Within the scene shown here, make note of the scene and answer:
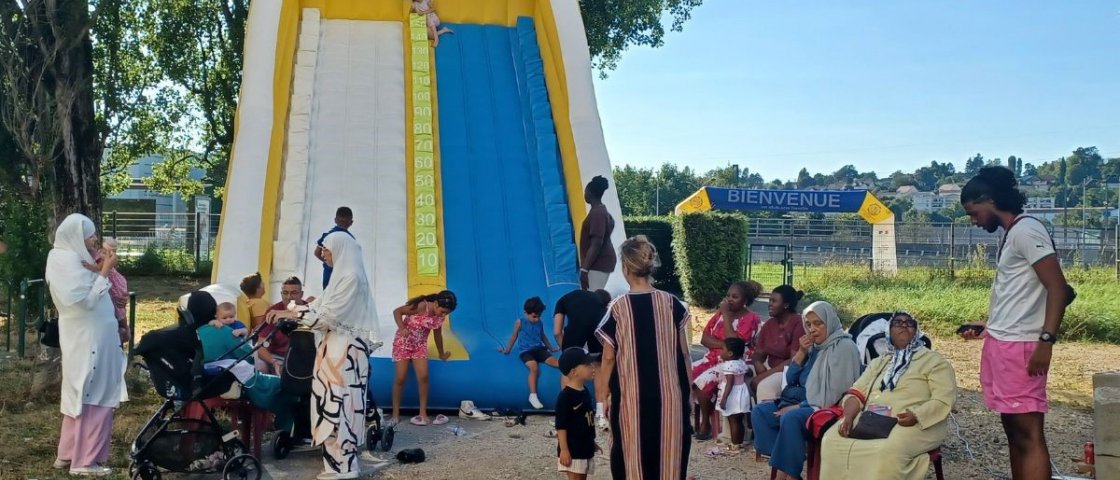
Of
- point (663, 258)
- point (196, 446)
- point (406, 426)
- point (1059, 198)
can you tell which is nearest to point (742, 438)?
point (406, 426)

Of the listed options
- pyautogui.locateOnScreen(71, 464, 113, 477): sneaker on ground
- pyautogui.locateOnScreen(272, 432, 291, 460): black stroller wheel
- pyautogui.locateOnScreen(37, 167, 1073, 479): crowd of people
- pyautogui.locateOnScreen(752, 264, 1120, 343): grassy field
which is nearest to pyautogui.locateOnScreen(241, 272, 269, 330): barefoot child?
pyautogui.locateOnScreen(37, 167, 1073, 479): crowd of people

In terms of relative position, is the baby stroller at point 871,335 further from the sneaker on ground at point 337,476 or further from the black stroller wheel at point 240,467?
the black stroller wheel at point 240,467

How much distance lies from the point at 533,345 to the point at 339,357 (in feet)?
7.06

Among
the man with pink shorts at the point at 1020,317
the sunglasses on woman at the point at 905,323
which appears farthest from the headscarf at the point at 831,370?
the man with pink shorts at the point at 1020,317

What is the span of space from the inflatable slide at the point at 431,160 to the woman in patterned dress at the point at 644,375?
10.7 ft

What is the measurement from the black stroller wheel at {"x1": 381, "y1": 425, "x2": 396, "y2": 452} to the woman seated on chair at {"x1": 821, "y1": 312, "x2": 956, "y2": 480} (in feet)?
8.82

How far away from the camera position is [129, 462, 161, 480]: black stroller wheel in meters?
5.32

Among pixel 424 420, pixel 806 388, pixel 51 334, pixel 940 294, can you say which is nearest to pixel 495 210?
pixel 424 420

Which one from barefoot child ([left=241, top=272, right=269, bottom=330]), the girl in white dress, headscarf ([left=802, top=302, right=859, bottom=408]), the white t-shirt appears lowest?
the girl in white dress

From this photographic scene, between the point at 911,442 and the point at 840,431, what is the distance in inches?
14.1

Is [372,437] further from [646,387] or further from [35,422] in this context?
[646,387]

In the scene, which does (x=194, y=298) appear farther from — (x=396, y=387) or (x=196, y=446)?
(x=396, y=387)

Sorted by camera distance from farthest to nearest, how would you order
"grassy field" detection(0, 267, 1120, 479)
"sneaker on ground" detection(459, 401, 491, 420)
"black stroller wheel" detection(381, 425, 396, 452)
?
"sneaker on ground" detection(459, 401, 491, 420)
"grassy field" detection(0, 267, 1120, 479)
"black stroller wheel" detection(381, 425, 396, 452)

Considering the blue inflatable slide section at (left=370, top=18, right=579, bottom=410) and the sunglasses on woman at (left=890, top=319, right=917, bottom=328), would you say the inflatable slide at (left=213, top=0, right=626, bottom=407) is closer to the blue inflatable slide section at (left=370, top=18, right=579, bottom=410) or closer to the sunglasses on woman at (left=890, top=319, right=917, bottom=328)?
the blue inflatable slide section at (left=370, top=18, right=579, bottom=410)
